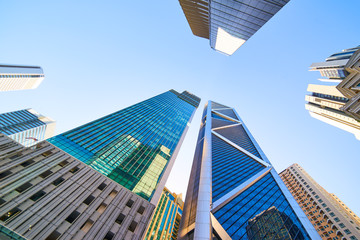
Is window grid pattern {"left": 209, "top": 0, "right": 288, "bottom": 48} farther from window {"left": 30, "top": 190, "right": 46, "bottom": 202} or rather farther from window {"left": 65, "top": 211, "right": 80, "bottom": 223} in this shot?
window {"left": 30, "top": 190, "right": 46, "bottom": 202}

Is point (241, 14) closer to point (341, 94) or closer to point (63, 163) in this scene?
point (63, 163)

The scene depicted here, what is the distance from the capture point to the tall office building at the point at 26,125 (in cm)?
7624

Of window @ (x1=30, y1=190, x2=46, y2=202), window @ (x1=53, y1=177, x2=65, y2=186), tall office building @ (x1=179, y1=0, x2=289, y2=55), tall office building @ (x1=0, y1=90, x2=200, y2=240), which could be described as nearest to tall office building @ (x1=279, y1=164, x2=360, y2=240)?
tall office building @ (x1=0, y1=90, x2=200, y2=240)

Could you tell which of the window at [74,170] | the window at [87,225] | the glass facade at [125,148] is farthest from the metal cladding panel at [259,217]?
the window at [74,170]

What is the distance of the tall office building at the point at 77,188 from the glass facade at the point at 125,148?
151 mm

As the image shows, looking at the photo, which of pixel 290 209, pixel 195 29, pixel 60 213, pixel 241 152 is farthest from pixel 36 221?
pixel 195 29

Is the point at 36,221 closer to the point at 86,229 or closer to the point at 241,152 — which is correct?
the point at 86,229

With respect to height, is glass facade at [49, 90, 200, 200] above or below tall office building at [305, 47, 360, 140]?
below

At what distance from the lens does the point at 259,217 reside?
22.1 meters

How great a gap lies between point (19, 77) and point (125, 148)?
110 metres

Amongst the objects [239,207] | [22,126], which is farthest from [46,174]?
[22,126]

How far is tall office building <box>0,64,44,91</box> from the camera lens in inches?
3397

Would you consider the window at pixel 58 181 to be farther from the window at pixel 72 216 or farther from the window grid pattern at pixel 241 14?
the window grid pattern at pixel 241 14

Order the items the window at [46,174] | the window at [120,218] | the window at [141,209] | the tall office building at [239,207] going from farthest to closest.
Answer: the tall office building at [239,207] → the window at [141,209] → the window at [46,174] → the window at [120,218]
